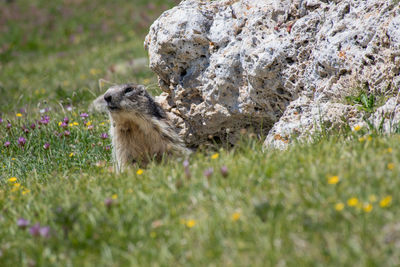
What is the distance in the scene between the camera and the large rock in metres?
5.27

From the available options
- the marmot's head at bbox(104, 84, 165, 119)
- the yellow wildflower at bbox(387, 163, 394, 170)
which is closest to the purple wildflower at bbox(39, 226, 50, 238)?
the yellow wildflower at bbox(387, 163, 394, 170)

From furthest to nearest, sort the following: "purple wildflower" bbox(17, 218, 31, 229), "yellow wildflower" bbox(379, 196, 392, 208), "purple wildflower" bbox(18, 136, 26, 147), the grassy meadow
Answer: "purple wildflower" bbox(18, 136, 26, 147)
"purple wildflower" bbox(17, 218, 31, 229)
"yellow wildflower" bbox(379, 196, 392, 208)
the grassy meadow

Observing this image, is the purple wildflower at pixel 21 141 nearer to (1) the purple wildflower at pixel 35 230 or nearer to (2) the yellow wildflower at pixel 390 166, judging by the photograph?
(1) the purple wildflower at pixel 35 230

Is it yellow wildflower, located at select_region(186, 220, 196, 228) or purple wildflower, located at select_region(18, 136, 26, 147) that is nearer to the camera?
yellow wildflower, located at select_region(186, 220, 196, 228)

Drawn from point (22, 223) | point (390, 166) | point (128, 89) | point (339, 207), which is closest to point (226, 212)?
point (339, 207)

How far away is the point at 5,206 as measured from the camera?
4.34 metres

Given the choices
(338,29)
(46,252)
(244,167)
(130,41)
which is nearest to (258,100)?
(338,29)

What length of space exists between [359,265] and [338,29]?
3585 mm

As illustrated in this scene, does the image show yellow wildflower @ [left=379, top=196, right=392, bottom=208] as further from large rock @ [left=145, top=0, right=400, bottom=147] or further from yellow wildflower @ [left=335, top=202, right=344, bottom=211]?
large rock @ [left=145, top=0, right=400, bottom=147]

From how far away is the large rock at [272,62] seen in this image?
17.3ft

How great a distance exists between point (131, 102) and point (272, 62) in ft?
6.59

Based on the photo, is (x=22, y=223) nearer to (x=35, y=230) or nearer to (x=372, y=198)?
(x=35, y=230)

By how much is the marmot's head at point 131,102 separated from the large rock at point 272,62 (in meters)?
0.45

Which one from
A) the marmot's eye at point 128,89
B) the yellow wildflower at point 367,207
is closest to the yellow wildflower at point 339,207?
the yellow wildflower at point 367,207
